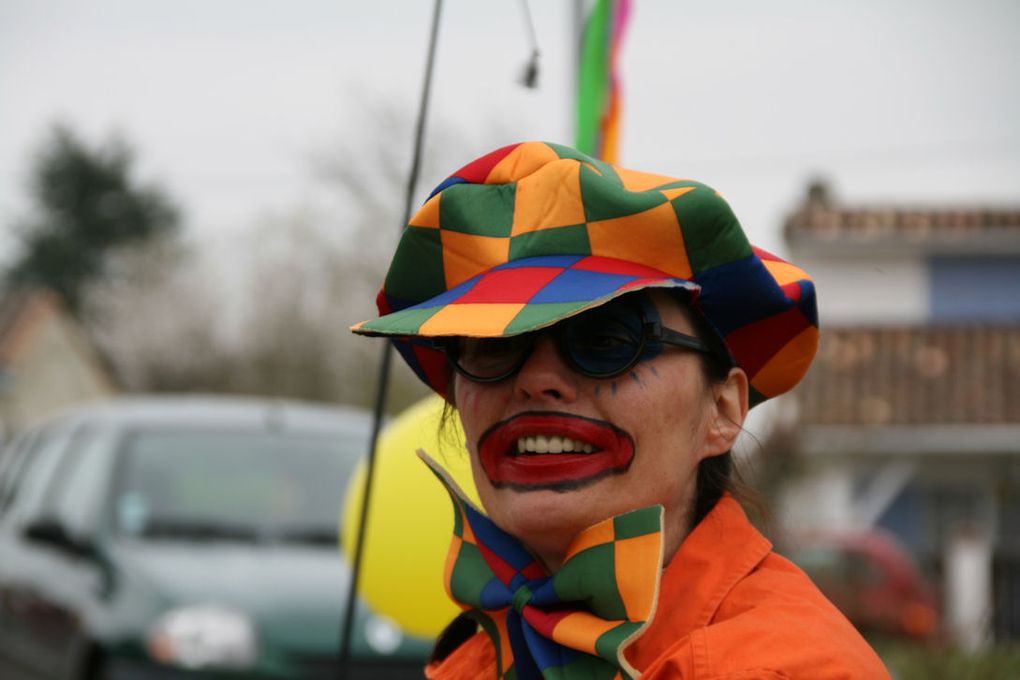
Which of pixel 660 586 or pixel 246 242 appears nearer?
pixel 660 586

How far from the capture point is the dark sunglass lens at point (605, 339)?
5.66 feet

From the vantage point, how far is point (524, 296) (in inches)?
65.4

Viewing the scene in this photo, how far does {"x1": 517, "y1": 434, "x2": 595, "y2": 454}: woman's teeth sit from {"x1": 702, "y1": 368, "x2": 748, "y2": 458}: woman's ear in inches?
7.9

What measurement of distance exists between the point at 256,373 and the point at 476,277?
28.9 metres

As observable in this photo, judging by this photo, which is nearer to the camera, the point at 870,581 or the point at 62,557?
the point at 62,557

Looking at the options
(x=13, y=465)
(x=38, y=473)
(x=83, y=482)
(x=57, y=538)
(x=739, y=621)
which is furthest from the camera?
(x=13, y=465)

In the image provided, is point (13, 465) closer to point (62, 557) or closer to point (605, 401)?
point (62, 557)

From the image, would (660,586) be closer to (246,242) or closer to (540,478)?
(540,478)

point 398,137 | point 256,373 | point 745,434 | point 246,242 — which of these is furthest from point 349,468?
point 246,242

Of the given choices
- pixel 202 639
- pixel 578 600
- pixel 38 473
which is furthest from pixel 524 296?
pixel 38 473

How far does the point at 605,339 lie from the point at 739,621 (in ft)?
1.25

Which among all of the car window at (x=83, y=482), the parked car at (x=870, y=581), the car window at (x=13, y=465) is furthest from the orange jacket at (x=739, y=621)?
the parked car at (x=870, y=581)

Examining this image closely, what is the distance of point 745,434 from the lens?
2020 mm

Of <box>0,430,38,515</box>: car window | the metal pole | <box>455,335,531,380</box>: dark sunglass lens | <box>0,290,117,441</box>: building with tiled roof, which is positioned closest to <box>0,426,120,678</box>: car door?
<box>0,430,38,515</box>: car window
